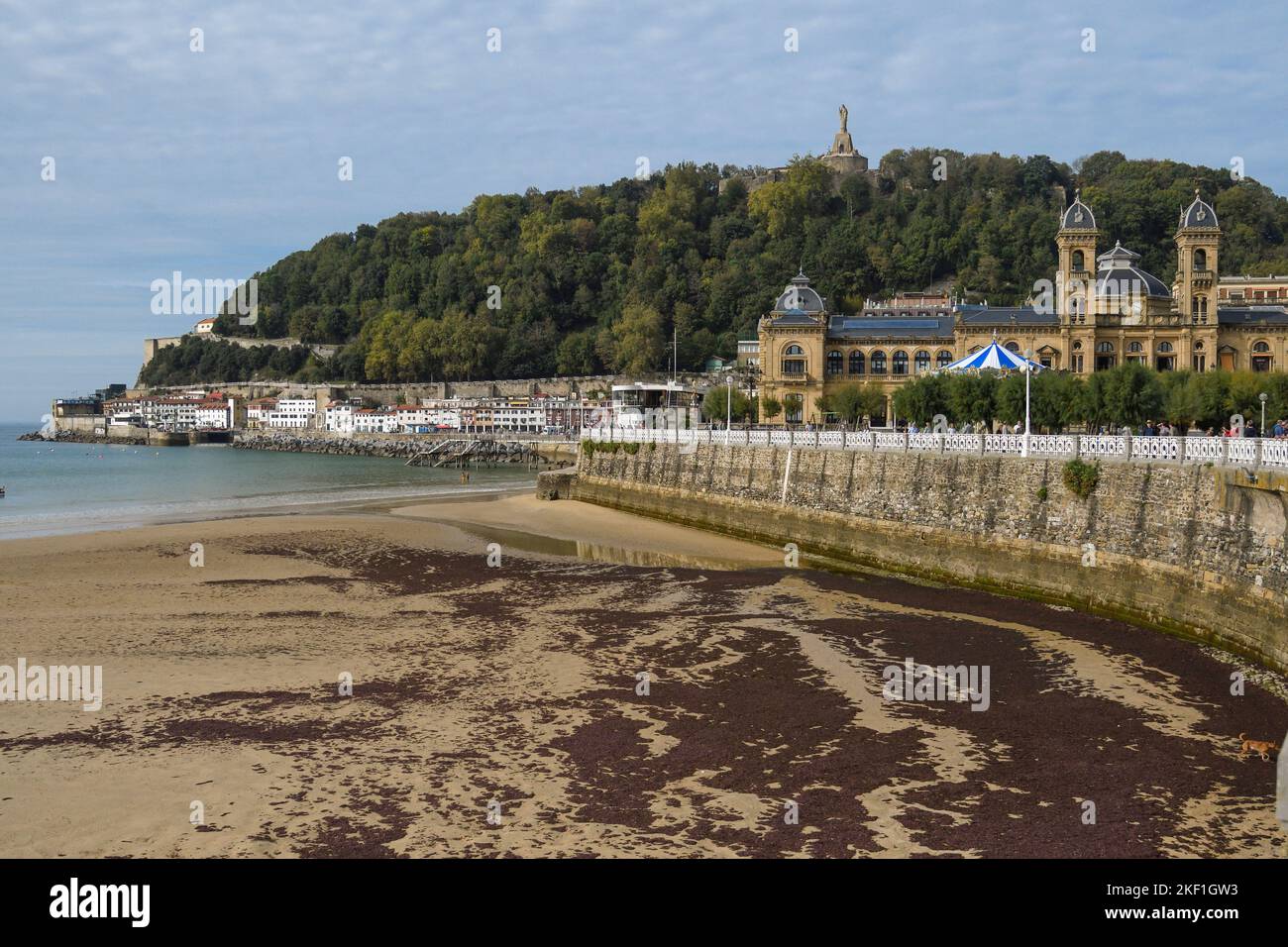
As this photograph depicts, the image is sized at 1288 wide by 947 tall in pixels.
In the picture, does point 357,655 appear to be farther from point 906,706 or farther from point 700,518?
point 700,518

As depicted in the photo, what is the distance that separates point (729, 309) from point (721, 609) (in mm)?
116858

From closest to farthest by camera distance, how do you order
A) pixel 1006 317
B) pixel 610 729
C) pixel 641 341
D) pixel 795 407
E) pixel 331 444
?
pixel 610 729, pixel 1006 317, pixel 795 407, pixel 331 444, pixel 641 341

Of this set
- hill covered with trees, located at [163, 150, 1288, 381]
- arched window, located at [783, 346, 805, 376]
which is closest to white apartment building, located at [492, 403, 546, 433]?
hill covered with trees, located at [163, 150, 1288, 381]

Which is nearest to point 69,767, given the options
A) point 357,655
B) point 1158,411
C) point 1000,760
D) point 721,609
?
point 357,655

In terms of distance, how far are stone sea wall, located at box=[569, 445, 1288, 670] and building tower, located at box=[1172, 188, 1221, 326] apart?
5690 centimetres

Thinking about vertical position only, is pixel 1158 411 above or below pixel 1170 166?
below

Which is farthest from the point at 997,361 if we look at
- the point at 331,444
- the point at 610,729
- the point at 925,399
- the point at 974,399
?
the point at 331,444

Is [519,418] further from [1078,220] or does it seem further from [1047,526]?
[1047,526]

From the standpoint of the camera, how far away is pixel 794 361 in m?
91.3

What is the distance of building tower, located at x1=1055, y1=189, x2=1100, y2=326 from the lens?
81.7m

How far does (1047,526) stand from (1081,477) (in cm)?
141

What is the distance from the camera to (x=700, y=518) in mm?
38906

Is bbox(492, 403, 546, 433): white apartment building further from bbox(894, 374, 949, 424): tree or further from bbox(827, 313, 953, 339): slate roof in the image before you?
bbox(894, 374, 949, 424): tree

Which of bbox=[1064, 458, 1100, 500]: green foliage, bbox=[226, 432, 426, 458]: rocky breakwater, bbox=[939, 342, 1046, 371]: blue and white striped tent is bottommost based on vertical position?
bbox=[226, 432, 426, 458]: rocky breakwater
